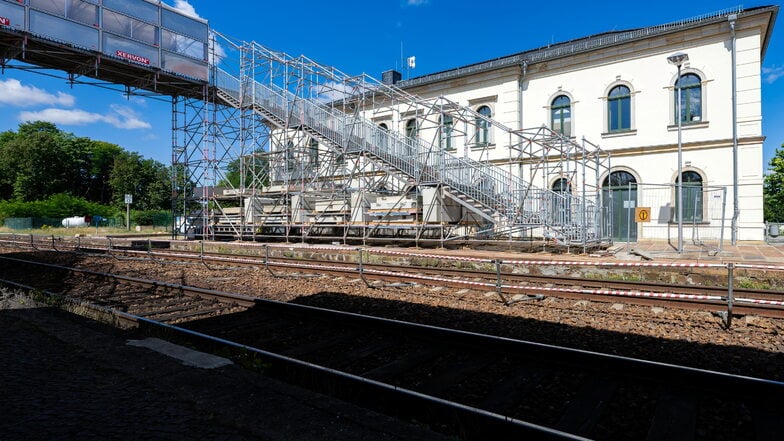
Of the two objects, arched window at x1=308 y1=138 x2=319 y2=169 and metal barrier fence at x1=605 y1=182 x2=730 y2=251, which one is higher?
arched window at x1=308 y1=138 x2=319 y2=169

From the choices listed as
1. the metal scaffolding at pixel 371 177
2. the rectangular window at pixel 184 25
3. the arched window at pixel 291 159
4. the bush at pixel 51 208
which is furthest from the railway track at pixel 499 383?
the bush at pixel 51 208

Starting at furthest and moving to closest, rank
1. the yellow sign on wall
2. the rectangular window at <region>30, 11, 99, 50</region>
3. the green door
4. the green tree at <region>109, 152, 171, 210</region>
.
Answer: the green tree at <region>109, 152, 171, 210</region>, the green door, the rectangular window at <region>30, 11, 99, 50</region>, the yellow sign on wall

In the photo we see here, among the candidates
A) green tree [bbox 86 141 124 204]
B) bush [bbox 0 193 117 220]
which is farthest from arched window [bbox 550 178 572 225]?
green tree [bbox 86 141 124 204]

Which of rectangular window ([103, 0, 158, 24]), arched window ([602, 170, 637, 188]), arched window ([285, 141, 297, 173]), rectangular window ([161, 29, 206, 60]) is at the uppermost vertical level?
rectangular window ([103, 0, 158, 24])

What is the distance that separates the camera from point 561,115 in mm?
23688

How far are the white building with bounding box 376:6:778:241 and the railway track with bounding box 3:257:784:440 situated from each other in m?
12.9

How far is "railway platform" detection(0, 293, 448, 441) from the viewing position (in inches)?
124

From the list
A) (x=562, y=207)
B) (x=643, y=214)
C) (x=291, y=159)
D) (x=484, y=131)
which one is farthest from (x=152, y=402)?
(x=484, y=131)

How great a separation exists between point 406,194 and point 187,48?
1423 cm

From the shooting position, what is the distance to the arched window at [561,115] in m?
23.5

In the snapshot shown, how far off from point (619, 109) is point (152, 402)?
23.4 metres

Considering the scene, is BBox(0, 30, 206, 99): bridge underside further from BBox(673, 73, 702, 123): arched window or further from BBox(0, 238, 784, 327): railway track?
BBox(673, 73, 702, 123): arched window

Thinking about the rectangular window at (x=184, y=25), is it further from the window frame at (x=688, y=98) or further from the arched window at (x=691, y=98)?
the arched window at (x=691, y=98)

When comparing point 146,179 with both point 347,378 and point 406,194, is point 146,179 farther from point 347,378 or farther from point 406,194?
point 347,378
